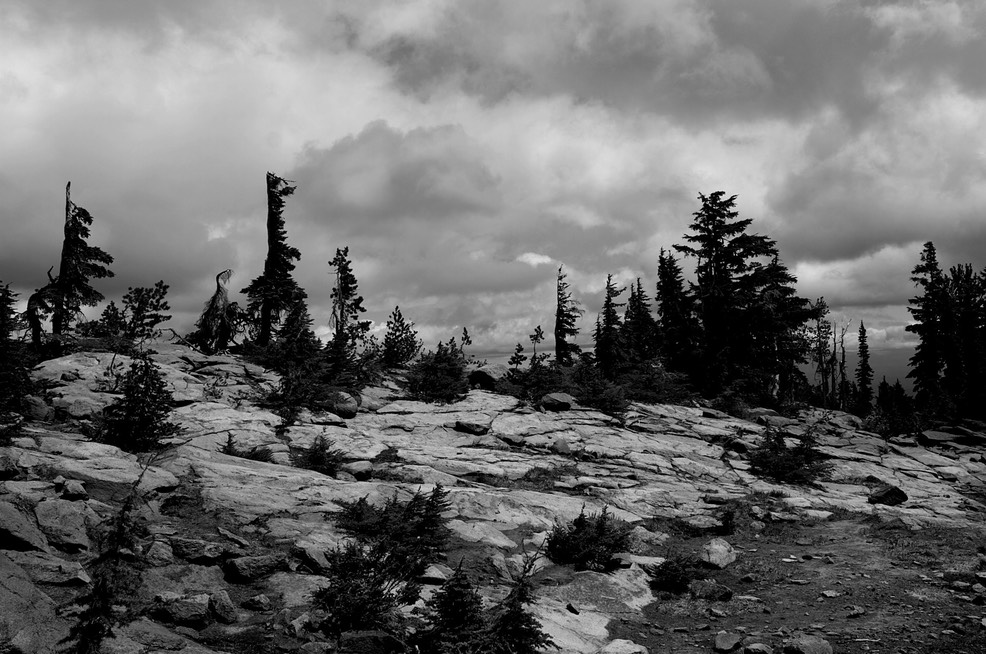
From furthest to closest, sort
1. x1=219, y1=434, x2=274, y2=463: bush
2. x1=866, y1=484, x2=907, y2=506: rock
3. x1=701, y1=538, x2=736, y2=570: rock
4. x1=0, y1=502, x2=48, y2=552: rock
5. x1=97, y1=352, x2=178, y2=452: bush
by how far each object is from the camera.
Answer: x1=866, y1=484, x2=907, y2=506: rock
x1=219, y1=434, x2=274, y2=463: bush
x1=97, y1=352, x2=178, y2=452: bush
x1=701, y1=538, x2=736, y2=570: rock
x1=0, y1=502, x2=48, y2=552: rock

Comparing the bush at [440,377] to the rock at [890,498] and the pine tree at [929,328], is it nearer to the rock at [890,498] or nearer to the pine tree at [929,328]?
the rock at [890,498]

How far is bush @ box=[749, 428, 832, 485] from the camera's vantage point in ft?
61.2

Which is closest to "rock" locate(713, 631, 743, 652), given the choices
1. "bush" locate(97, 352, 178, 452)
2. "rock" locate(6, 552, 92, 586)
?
"rock" locate(6, 552, 92, 586)

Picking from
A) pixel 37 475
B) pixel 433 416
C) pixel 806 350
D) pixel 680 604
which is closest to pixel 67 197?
pixel 433 416

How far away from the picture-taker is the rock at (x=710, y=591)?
9070 mm

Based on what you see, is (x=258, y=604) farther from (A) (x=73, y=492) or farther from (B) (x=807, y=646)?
(B) (x=807, y=646)

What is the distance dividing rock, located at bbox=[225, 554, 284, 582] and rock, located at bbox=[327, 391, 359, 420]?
12.3 metres

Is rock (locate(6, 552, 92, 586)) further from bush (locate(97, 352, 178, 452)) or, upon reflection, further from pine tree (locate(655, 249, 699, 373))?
pine tree (locate(655, 249, 699, 373))

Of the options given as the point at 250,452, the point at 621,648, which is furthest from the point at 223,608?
the point at 250,452

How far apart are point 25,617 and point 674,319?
49865mm

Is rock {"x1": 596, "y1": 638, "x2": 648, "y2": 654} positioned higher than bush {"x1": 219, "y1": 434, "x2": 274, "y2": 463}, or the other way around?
bush {"x1": 219, "y1": 434, "x2": 274, "y2": 463}

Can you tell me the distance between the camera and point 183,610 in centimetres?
588

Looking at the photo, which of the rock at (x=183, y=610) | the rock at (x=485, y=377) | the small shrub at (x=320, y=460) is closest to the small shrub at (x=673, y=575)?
the rock at (x=183, y=610)

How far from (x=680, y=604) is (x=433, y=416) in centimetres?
1363
